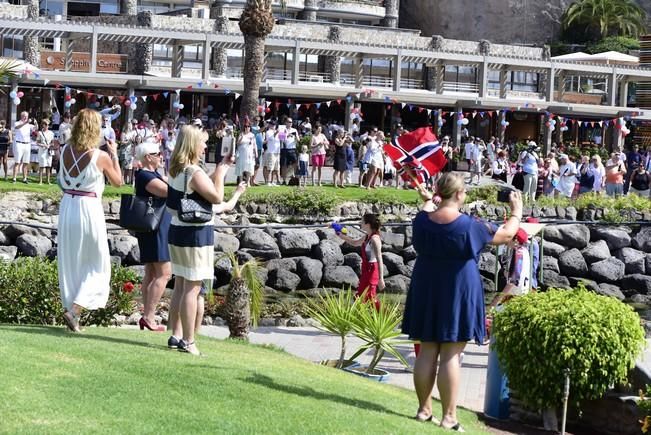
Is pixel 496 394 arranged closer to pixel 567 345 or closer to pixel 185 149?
pixel 567 345

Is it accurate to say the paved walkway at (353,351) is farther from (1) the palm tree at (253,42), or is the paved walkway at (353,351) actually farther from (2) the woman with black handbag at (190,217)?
(1) the palm tree at (253,42)

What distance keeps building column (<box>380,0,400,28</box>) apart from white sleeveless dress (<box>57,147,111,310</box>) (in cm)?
6845

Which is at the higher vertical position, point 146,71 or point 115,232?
point 146,71

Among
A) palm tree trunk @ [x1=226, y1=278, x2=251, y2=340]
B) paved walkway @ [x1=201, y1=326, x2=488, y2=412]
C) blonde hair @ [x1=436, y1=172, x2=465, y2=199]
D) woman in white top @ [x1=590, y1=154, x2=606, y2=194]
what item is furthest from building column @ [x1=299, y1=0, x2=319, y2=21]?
blonde hair @ [x1=436, y1=172, x2=465, y2=199]

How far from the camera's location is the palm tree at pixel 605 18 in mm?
75938

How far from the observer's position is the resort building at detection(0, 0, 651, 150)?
1794 inches

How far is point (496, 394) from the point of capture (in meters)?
10.0

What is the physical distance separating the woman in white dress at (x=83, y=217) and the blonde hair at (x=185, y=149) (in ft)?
2.60

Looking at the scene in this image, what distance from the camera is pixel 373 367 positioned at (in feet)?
36.5

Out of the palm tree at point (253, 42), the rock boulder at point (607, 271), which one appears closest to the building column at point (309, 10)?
the palm tree at point (253, 42)

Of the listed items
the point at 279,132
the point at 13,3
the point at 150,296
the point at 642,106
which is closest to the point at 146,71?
the point at 13,3

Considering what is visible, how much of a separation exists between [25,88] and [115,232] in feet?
65.5

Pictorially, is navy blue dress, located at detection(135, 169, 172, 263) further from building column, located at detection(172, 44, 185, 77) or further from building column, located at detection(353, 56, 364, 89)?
building column, located at detection(353, 56, 364, 89)

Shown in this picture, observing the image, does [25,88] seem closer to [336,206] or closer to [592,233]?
[336,206]
